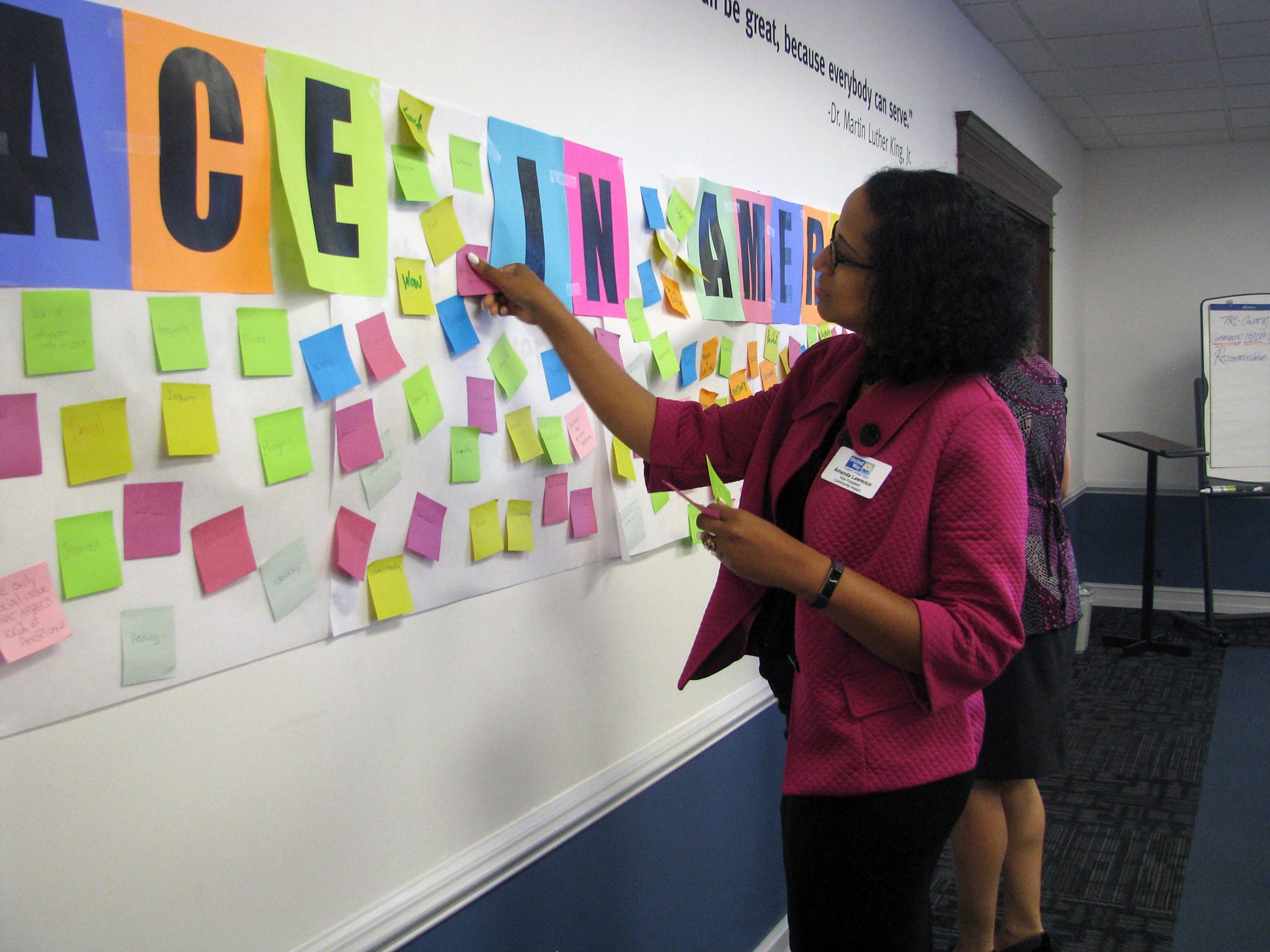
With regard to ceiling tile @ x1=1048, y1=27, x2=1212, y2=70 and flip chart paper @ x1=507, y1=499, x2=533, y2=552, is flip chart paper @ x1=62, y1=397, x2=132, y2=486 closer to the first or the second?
flip chart paper @ x1=507, y1=499, x2=533, y2=552

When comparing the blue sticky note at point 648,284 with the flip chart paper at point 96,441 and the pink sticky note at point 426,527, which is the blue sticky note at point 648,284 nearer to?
the pink sticky note at point 426,527

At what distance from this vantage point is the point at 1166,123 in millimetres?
5027

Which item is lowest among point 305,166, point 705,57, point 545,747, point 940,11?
point 545,747

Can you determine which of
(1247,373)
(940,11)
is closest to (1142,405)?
(1247,373)

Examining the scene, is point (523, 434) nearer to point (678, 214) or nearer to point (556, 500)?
point (556, 500)

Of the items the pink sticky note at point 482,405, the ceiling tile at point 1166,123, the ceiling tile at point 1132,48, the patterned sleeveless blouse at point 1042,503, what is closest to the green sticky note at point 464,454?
the pink sticky note at point 482,405

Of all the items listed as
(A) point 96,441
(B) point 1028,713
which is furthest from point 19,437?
(B) point 1028,713

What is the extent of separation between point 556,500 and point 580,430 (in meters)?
0.12

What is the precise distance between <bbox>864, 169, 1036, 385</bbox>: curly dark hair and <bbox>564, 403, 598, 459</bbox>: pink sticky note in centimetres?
50

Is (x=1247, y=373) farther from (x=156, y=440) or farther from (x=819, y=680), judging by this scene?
(x=156, y=440)

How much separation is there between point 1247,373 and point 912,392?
5.10 metres

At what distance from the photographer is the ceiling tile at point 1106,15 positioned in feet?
10.7

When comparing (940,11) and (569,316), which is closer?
(569,316)

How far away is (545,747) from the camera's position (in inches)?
56.2
